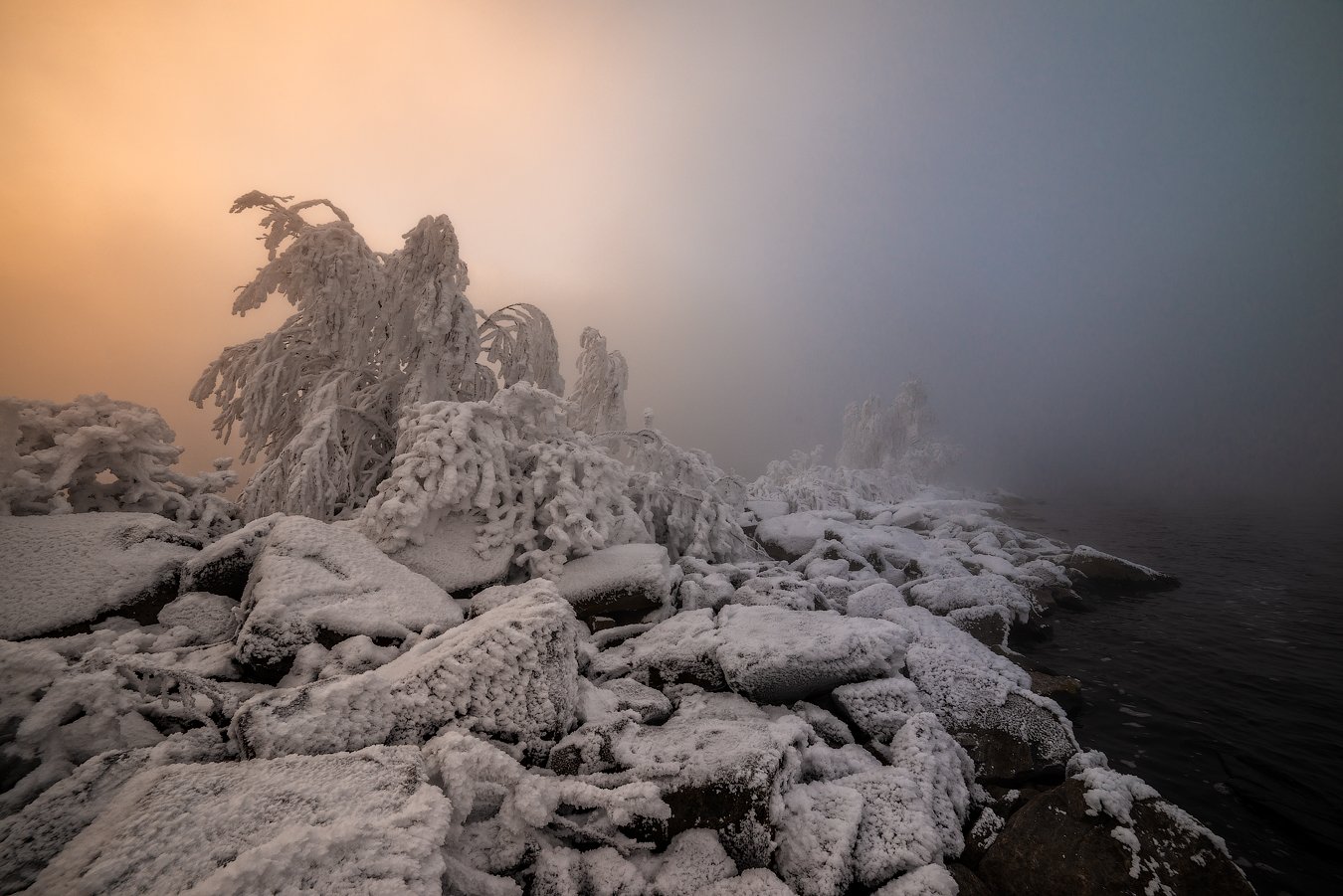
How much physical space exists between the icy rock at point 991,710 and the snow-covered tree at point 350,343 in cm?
795

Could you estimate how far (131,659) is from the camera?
8.98 feet

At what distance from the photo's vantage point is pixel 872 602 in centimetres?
600

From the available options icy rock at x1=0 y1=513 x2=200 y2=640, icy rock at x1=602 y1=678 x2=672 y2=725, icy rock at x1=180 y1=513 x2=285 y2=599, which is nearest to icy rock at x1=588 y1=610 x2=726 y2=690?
icy rock at x1=602 y1=678 x2=672 y2=725

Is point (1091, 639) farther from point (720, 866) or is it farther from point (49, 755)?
point (49, 755)

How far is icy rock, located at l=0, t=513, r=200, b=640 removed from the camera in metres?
3.28

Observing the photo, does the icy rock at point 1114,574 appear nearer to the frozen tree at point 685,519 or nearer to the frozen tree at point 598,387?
the frozen tree at point 685,519

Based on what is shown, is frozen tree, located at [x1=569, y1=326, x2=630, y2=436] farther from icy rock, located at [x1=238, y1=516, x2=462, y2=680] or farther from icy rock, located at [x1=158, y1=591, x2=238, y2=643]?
icy rock, located at [x1=158, y1=591, x2=238, y2=643]

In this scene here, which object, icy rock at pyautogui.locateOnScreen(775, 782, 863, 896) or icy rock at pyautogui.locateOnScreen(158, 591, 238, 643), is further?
icy rock at pyautogui.locateOnScreen(158, 591, 238, 643)

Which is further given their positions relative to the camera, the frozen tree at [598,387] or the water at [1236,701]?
the frozen tree at [598,387]

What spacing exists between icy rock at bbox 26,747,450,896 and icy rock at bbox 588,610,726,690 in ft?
6.55

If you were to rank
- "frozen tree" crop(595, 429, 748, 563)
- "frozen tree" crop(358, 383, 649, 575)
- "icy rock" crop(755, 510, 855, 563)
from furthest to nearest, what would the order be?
"icy rock" crop(755, 510, 855, 563)
"frozen tree" crop(595, 429, 748, 563)
"frozen tree" crop(358, 383, 649, 575)

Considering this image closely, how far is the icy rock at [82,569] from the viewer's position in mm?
3283

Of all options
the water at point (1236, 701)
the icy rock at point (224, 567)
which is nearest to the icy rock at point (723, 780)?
the icy rock at point (224, 567)

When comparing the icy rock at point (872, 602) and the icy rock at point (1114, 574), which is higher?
the icy rock at point (872, 602)
